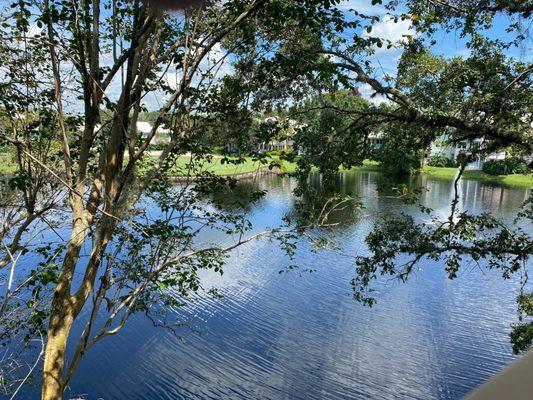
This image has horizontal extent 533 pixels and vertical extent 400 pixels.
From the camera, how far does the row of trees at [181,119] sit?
466 cm

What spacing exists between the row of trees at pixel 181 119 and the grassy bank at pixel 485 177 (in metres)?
28.0

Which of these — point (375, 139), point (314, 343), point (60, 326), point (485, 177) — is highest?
point (375, 139)

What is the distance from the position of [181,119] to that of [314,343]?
6.33m

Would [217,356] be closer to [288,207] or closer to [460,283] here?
[460,283]

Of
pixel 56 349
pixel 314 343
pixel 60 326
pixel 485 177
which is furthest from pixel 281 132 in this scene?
pixel 485 177

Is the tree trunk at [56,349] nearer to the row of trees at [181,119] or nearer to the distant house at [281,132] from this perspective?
the row of trees at [181,119]

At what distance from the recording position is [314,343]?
9.59m

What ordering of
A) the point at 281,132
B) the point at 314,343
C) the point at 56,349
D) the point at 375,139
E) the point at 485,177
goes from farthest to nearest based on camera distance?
the point at 485,177
the point at 314,343
the point at 375,139
the point at 281,132
the point at 56,349

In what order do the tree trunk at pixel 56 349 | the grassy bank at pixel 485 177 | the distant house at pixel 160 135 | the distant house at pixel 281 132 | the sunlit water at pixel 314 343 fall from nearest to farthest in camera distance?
the tree trunk at pixel 56 349 < the distant house at pixel 160 135 < the distant house at pixel 281 132 < the sunlit water at pixel 314 343 < the grassy bank at pixel 485 177

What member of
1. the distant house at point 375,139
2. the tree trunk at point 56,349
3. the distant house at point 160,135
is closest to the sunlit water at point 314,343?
the distant house at point 375,139

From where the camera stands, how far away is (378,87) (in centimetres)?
604

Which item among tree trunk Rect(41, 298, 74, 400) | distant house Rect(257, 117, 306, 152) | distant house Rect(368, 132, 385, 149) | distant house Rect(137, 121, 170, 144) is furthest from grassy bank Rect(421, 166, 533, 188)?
tree trunk Rect(41, 298, 74, 400)

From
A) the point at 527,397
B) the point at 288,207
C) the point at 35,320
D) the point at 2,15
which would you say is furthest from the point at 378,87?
the point at 288,207

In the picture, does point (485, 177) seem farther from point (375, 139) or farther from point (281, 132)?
point (281, 132)
